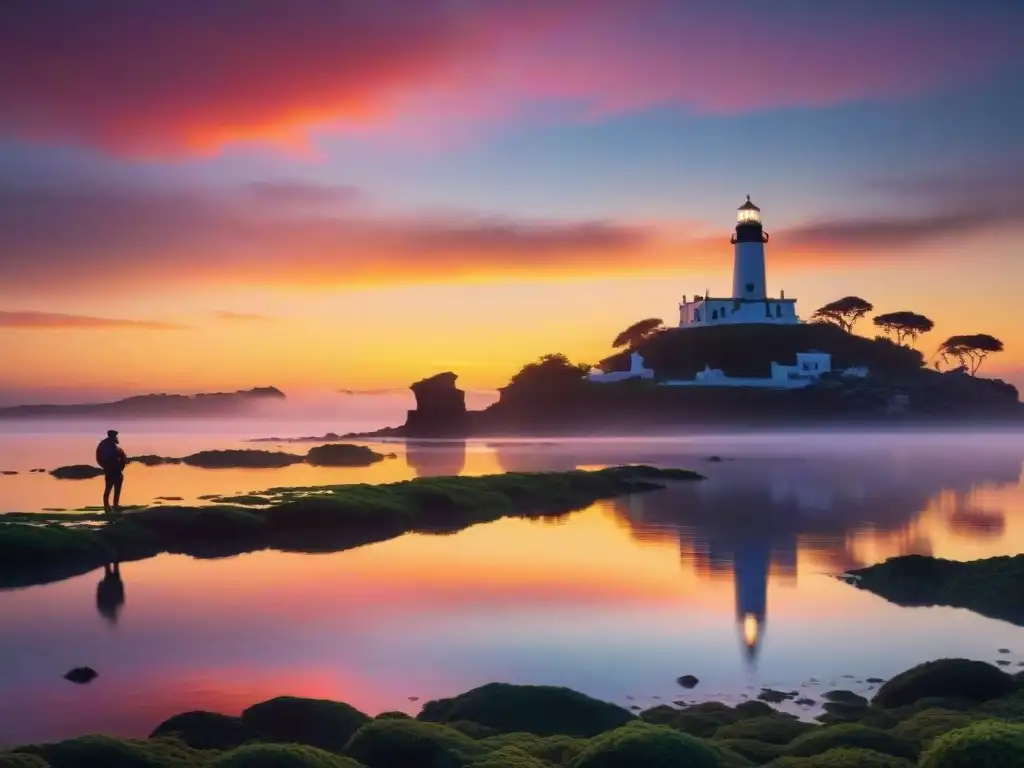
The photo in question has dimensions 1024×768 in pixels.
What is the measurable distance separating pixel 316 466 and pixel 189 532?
44.8 metres

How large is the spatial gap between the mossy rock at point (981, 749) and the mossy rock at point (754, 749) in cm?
230

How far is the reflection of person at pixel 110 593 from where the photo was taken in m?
22.2

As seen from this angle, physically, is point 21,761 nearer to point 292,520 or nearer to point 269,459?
point 292,520

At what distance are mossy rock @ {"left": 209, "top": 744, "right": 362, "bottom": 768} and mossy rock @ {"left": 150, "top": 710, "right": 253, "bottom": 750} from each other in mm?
2803

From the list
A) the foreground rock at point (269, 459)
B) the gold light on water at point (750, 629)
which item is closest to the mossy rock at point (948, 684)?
the gold light on water at point (750, 629)

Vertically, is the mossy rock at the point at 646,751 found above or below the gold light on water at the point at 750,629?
above

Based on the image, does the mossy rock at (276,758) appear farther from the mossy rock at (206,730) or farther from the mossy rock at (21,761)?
the mossy rock at (206,730)

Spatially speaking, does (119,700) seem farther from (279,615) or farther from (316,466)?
(316,466)

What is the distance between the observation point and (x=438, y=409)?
5497 inches

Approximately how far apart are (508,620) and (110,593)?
10511 millimetres

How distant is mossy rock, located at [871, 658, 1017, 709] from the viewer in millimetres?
14312

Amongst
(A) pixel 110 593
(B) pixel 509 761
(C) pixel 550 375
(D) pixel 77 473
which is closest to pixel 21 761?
(B) pixel 509 761

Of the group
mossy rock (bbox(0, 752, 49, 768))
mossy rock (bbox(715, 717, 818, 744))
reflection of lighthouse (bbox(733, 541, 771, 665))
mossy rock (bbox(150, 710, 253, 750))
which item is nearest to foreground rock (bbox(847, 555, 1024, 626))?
reflection of lighthouse (bbox(733, 541, 771, 665))

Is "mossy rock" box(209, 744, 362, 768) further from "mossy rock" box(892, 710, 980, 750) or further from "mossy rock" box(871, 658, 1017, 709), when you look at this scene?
"mossy rock" box(871, 658, 1017, 709)
